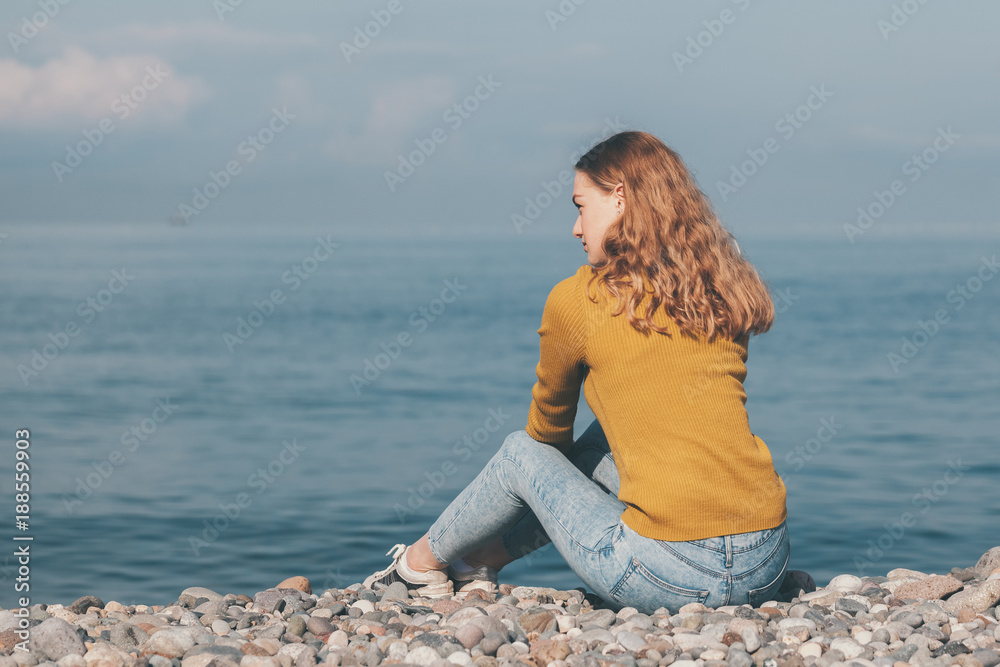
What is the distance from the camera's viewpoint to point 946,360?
15047 mm

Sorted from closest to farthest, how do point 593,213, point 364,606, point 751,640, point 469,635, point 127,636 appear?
point 751,640 < point 469,635 < point 127,636 < point 593,213 < point 364,606

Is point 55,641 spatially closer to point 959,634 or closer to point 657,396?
point 657,396

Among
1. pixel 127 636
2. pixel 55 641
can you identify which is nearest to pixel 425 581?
pixel 127 636

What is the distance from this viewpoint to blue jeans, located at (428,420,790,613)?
9.14 ft

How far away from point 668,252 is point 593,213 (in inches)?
11.0

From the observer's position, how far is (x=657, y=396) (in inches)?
106

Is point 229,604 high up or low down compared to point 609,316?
down

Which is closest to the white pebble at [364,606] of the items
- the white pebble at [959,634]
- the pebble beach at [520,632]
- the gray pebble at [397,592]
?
the pebble beach at [520,632]

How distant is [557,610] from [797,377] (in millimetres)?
10963

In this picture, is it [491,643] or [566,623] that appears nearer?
[491,643]

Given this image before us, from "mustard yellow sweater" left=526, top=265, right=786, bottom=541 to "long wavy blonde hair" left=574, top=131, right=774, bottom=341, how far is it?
5 cm

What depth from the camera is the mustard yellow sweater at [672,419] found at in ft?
8.82

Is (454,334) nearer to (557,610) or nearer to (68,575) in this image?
(68,575)

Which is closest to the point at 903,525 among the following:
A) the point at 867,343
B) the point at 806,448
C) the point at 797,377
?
the point at 806,448
